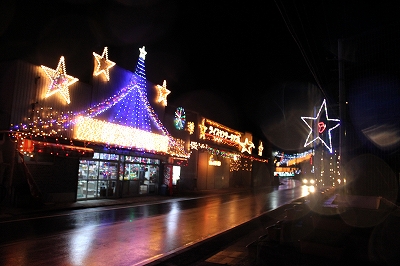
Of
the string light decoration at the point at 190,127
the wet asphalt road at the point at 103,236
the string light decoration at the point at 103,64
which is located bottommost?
the wet asphalt road at the point at 103,236

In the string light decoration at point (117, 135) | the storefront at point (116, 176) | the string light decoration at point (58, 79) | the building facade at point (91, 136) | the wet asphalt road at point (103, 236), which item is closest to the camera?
the wet asphalt road at point (103, 236)

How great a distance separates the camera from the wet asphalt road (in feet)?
24.1

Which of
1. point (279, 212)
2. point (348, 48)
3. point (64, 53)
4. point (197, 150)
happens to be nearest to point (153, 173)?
point (197, 150)

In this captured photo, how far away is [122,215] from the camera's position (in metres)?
14.4

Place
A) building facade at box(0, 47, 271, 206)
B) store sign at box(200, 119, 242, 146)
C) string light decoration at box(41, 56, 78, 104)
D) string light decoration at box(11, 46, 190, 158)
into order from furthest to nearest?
store sign at box(200, 119, 242, 146)
string light decoration at box(41, 56, 78, 104)
string light decoration at box(11, 46, 190, 158)
building facade at box(0, 47, 271, 206)

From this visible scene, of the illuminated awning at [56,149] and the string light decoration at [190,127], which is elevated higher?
the string light decoration at [190,127]

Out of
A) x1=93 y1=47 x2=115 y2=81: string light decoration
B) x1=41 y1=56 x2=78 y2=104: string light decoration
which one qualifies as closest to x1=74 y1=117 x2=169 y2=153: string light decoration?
x1=41 y1=56 x2=78 y2=104: string light decoration

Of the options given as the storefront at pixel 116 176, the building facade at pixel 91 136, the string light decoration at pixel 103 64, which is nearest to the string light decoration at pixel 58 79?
the building facade at pixel 91 136

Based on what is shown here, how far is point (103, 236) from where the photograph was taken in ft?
31.9

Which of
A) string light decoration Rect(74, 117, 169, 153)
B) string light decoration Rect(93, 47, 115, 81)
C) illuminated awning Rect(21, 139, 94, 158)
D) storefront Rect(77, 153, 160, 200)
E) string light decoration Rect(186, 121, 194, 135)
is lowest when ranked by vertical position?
storefront Rect(77, 153, 160, 200)

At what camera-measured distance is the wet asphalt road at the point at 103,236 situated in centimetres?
735

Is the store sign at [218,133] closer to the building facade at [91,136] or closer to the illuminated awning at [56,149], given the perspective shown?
the building facade at [91,136]

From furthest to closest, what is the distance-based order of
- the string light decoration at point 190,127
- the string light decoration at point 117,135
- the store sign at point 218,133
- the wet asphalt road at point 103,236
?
the store sign at point 218,133 < the string light decoration at point 190,127 < the string light decoration at point 117,135 < the wet asphalt road at point 103,236

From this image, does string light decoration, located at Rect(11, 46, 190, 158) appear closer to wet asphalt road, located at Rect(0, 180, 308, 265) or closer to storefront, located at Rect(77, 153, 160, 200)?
storefront, located at Rect(77, 153, 160, 200)
